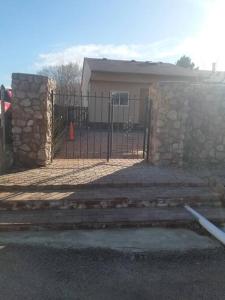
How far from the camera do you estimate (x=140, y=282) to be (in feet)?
11.0

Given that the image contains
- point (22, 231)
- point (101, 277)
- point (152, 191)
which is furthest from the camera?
point (152, 191)

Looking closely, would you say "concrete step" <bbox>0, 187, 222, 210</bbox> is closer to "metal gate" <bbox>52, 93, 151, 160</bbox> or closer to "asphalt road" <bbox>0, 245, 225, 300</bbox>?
"asphalt road" <bbox>0, 245, 225, 300</bbox>

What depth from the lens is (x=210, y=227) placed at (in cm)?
473

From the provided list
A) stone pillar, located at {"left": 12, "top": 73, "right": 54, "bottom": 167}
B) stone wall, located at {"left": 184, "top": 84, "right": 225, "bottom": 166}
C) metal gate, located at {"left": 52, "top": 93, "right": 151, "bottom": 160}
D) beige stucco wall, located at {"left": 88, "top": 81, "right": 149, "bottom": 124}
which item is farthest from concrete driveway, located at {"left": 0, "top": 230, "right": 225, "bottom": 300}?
beige stucco wall, located at {"left": 88, "top": 81, "right": 149, "bottom": 124}

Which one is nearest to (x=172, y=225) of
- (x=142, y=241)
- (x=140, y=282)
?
(x=142, y=241)

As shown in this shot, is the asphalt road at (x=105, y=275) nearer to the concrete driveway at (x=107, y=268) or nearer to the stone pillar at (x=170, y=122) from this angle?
the concrete driveway at (x=107, y=268)

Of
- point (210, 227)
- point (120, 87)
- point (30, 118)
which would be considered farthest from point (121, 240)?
point (120, 87)

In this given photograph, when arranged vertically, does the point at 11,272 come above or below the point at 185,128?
below

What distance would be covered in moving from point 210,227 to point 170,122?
3407 mm

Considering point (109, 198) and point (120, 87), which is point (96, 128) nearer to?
point (120, 87)

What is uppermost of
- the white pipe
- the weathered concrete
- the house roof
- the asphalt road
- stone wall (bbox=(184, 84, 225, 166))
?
the house roof

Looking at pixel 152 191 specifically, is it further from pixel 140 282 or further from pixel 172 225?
pixel 140 282

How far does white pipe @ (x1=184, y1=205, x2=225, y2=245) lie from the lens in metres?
4.44

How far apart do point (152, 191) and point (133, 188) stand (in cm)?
38
